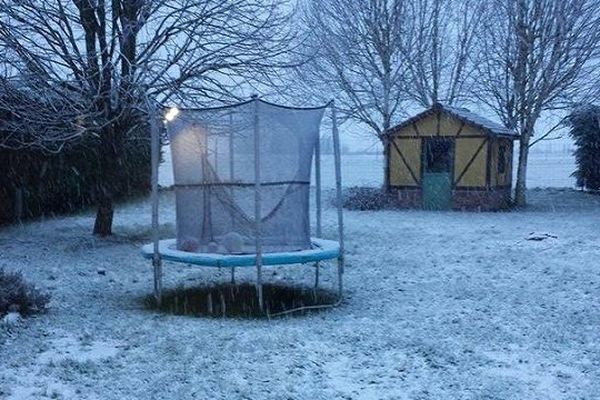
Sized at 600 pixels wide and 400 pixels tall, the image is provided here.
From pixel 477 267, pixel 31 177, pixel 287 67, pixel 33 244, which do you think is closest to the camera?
pixel 477 267

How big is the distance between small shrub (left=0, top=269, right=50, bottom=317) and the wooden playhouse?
52.0 ft

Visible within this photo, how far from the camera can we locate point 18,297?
20.8 feet

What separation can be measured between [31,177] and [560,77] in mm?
16349

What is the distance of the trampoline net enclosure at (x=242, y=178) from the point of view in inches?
286

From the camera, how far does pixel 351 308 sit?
7.25 metres

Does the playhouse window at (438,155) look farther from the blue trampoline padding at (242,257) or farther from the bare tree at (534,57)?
the blue trampoline padding at (242,257)

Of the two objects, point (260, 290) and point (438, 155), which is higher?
point (438, 155)

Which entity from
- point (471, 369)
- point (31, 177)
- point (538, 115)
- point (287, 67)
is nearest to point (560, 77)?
point (538, 115)

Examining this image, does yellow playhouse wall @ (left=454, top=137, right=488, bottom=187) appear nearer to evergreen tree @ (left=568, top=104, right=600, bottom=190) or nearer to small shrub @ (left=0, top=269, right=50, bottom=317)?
evergreen tree @ (left=568, top=104, right=600, bottom=190)

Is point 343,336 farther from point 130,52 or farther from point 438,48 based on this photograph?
point 438,48

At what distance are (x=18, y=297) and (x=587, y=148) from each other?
80.7 ft

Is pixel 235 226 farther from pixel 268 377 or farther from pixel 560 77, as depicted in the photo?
pixel 560 77

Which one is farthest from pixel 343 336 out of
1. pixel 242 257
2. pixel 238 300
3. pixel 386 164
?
pixel 386 164

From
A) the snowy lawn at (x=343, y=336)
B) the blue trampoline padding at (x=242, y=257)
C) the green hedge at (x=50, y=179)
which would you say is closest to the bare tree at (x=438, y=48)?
the green hedge at (x=50, y=179)
